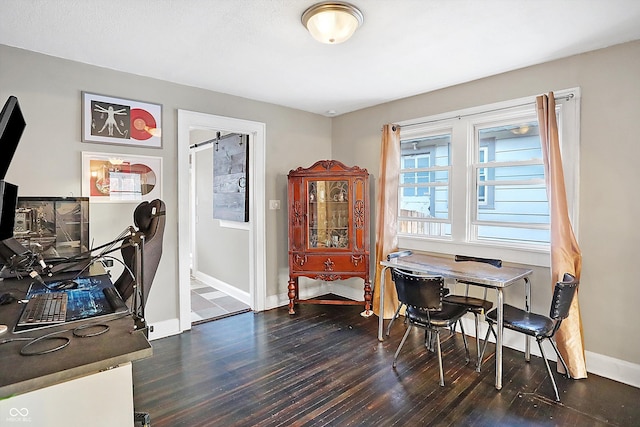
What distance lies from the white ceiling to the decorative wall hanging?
3.55ft

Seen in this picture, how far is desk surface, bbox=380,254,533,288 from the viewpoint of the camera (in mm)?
2549

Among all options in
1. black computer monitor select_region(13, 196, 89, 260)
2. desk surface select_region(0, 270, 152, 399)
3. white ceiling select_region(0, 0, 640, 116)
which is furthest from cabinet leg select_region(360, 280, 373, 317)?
desk surface select_region(0, 270, 152, 399)

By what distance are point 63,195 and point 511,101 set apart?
3800 mm

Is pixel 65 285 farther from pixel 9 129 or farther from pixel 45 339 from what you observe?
pixel 9 129

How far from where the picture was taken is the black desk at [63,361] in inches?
37.8

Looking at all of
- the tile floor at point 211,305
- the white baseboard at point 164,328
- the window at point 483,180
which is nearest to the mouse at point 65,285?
the white baseboard at point 164,328

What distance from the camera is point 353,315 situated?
3.86m

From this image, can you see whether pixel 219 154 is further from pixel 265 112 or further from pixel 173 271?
pixel 173 271

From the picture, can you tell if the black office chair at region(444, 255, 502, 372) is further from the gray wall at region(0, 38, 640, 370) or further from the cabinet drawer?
the cabinet drawer

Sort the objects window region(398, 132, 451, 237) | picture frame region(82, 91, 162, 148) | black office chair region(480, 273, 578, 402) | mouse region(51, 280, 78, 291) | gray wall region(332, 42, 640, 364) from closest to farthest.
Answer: mouse region(51, 280, 78, 291), black office chair region(480, 273, 578, 402), gray wall region(332, 42, 640, 364), picture frame region(82, 91, 162, 148), window region(398, 132, 451, 237)

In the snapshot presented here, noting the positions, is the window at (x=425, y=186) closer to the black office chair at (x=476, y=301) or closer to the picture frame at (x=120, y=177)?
the black office chair at (x=476, y=301)

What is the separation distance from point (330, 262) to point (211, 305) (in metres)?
1.60

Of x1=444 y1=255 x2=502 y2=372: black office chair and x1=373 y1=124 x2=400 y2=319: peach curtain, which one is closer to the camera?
x1=444 y1=255 x2=502 y2=372: black office chair

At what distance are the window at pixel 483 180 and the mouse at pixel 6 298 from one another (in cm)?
329
